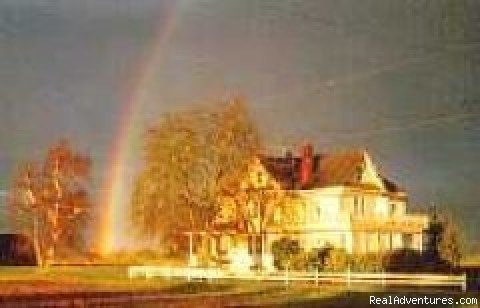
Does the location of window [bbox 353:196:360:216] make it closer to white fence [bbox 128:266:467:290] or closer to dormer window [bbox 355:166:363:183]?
dormer window [bbox 355:166:363:183]

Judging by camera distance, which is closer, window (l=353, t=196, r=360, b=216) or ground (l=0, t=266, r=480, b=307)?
ground (l=0, t=266, r=480, b=307)

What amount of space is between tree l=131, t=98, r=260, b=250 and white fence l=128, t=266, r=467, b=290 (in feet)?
0.95

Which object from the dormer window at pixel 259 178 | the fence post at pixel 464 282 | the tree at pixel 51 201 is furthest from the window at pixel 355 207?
the tree at pixel 51 201

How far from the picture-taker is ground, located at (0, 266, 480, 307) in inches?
303

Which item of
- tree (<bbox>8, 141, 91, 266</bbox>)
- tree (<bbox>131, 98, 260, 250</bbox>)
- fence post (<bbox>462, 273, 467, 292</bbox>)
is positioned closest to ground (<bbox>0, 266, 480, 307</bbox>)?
fence post (<bbox>462, 273, 467, 292</bbox>)

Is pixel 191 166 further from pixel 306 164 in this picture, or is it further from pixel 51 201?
pixel 51 201

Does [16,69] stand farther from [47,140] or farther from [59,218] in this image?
[59,218]

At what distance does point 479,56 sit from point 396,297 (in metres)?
2.13

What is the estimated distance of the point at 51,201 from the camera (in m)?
7.89

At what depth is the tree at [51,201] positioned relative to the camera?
7820mm

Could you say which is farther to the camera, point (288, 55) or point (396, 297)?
point (288, 55)

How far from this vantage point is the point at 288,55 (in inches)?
331

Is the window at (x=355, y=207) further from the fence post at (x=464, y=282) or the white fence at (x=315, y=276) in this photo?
the fence post at (x=464, y=282)

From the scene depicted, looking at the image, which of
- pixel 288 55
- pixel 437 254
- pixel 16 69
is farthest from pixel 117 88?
pixel 437 254
